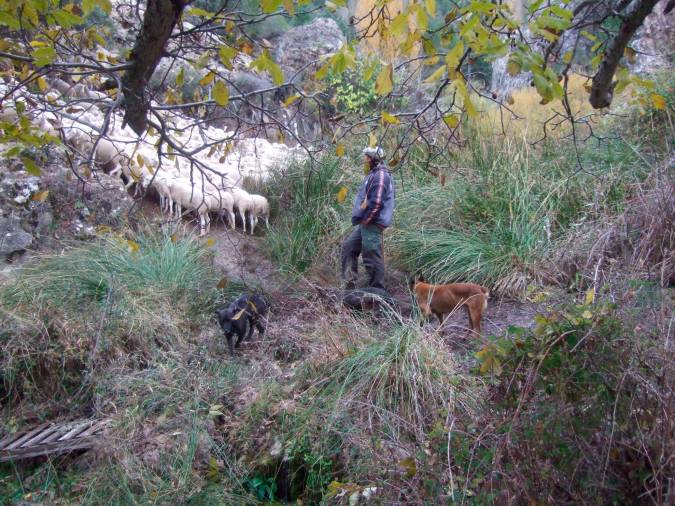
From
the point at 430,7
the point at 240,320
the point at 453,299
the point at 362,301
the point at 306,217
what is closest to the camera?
the point at 430,7

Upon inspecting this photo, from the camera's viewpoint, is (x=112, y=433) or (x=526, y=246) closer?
(x=112, y=433)

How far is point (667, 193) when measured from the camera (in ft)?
24.3

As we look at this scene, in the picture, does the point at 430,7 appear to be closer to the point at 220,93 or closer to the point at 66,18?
the point at 220,93

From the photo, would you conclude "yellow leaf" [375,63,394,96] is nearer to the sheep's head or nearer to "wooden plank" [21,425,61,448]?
"wooden plank" [21,425,61,448]

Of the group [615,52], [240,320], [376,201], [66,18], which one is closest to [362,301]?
[240,320]

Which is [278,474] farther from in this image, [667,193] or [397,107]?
[397,107]

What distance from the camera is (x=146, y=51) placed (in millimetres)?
3213

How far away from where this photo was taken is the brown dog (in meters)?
7.26

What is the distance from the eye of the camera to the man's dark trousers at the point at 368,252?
28.8 ft

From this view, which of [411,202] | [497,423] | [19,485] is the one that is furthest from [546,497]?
[411,202]

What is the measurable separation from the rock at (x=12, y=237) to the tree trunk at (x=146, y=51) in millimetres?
7119

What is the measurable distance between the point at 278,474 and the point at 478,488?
2.64m

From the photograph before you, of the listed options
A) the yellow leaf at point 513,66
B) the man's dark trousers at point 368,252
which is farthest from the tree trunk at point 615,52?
the man's dark trousers at point 368,252

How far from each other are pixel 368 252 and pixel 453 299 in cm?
179
